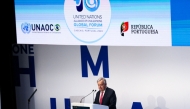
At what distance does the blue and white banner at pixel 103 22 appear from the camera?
6.84 meters

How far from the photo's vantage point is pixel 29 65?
8.65 metres

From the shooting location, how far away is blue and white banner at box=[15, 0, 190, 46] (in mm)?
6840

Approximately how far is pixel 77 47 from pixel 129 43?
1.31 metres

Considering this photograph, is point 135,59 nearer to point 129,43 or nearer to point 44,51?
point 129,43

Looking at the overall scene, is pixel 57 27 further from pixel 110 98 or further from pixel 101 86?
pixel 110 98

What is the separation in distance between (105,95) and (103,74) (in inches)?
19.3

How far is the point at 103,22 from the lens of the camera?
722cm

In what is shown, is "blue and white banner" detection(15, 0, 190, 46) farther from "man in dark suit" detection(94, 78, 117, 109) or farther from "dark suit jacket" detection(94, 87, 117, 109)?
"dark suit jacket" detection(94, 87, 117, 109)

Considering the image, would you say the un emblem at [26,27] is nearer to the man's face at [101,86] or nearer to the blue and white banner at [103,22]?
the blue and white banner at [103,22]

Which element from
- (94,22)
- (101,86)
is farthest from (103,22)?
(101,86)

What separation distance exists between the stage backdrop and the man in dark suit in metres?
0.33

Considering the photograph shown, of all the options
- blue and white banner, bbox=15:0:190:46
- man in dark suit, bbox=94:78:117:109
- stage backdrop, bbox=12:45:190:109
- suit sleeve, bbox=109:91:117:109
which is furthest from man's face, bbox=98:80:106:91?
blue and white banner, bbox=15:0:190:46

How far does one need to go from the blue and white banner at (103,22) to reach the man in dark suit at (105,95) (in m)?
0.63

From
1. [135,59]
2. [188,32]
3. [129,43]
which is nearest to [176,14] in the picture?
[188,32]
